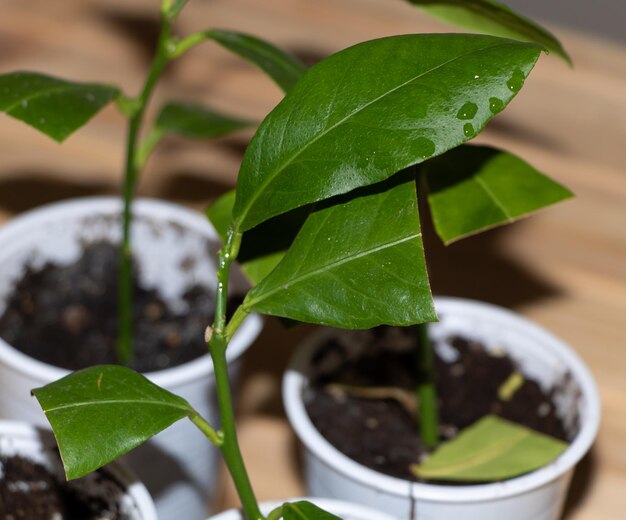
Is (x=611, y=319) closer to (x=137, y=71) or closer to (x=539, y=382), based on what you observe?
(x=539, y=382)

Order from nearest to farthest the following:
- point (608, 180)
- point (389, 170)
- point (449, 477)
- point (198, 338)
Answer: point (389, 170)
point (449, 477)
point (198, 338)
point (608, 180)

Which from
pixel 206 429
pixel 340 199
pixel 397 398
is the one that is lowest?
pixel 397 398

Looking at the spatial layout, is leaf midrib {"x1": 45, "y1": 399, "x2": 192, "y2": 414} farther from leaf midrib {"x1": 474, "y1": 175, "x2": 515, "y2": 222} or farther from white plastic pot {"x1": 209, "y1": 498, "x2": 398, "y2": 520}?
leaf midrib {"x1": 474, "y1": 175, "x2": 515, "y2": 222}

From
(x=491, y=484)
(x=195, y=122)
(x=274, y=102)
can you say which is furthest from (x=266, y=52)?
(x=274, y=102)

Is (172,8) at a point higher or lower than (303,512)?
higher

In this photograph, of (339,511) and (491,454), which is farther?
(491,454)

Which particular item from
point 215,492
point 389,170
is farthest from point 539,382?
point 389,170

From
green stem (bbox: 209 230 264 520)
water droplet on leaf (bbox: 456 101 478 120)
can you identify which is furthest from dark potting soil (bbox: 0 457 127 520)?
water droplet on leaf (bbox: 456 101 478 120)

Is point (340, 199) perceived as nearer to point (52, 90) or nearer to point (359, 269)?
point (359, 269)
